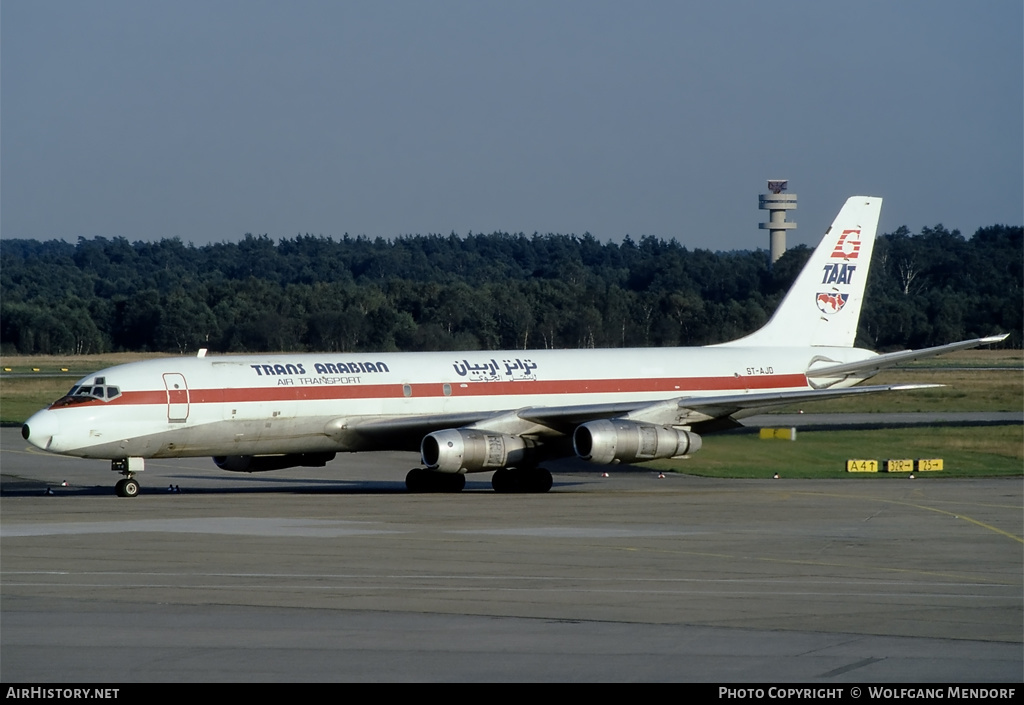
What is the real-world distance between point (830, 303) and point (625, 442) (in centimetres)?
1225

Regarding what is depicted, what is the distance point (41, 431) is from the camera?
34062 millimetres

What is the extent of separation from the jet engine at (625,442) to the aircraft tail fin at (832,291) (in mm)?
8354

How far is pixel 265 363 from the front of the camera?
122 ft

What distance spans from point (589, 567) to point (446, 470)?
1326cm

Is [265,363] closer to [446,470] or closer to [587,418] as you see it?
[446,470]

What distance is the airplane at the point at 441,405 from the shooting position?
115 feet

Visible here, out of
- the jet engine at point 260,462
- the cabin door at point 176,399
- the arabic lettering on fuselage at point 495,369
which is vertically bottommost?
the jet engine at point 260,462

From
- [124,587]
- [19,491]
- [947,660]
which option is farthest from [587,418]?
[947,660]

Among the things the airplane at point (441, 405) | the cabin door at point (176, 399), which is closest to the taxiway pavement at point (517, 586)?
the airplane at point (441, 405)

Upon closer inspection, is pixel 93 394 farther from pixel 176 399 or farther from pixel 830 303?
pixel 830 303

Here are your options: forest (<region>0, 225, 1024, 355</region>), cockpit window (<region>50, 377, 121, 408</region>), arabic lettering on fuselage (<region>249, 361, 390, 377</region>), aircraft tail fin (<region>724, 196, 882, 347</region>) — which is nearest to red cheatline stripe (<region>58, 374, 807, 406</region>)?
cockpit window (<region>50, 377, 121, 408</region>)

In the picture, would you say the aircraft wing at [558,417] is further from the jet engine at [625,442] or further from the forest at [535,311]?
the forest at [535,311]

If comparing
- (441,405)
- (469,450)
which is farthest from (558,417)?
(441,405)

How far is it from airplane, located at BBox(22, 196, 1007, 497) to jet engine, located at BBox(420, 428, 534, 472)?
0.04 m
